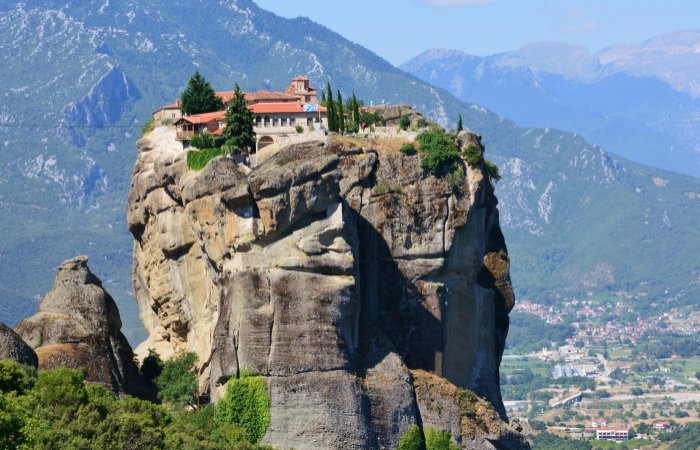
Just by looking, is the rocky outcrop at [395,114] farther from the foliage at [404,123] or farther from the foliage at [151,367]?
the foliage at [151,367]

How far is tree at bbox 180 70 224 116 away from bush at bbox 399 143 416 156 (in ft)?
44.9

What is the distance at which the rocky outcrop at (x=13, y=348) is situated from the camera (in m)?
71.6

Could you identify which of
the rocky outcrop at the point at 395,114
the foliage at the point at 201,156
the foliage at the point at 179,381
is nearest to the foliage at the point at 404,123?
the rocky outcrop at the point at 395,114

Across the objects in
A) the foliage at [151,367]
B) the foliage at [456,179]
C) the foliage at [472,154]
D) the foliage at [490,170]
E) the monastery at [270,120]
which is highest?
the monastery at [270,120]

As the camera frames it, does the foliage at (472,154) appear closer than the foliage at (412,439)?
No

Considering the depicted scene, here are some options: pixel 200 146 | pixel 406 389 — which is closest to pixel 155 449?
pixel 406 389

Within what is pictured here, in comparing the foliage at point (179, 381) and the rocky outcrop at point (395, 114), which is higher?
the rocky outcrop at point (395, 114)

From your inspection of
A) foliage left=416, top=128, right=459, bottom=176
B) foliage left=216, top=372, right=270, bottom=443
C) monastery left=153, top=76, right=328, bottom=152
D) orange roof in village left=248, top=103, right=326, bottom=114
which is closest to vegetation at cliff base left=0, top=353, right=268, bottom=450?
foliage left=216, top=372, right=270, bottom=443

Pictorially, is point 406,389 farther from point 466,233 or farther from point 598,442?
point 598,442

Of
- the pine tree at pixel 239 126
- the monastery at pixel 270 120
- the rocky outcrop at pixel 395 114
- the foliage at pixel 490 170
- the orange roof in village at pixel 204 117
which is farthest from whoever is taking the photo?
the foliage at pixel 490 170

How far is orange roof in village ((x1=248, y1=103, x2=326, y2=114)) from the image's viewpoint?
8962 centimetres

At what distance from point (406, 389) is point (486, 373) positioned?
1255 centimetres

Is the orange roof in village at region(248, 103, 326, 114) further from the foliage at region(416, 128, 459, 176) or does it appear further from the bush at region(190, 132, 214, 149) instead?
the foliage at region(416, 128, 459, 176)

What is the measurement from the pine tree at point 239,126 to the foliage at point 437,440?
622 inches
